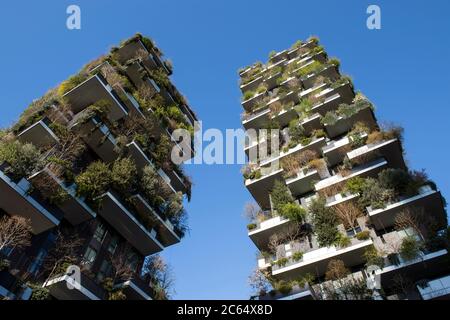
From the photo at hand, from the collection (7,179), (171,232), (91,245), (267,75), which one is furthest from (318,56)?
(7,179)

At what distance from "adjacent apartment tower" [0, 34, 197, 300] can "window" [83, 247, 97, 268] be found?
66mm

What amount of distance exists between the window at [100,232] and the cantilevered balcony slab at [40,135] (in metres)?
5.82

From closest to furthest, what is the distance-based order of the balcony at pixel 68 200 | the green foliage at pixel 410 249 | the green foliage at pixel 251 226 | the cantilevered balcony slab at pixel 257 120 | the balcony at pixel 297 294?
1. the balcony at pixel 68 200
2. the green foliage at pixel 410 249
3. the balcony at pixel 297 294
4. the green foliage at pixel 251 226
5. the cantilevered balcony slab at pixel 257 120

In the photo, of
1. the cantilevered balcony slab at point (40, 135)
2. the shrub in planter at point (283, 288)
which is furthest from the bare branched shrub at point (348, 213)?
the cantilevered balcony slab at point (40, 135)

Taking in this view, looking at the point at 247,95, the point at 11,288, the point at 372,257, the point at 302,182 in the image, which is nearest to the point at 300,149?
the point at 302,182

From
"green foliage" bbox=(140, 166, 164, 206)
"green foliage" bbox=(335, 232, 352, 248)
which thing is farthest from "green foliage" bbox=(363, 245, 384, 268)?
"green foliage" bbox=(140, 166, 164, 206)

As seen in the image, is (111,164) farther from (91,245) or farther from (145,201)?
(91,245)

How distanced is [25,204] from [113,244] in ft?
23.5

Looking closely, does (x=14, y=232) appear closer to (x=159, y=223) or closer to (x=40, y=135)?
(x=40, y=135)

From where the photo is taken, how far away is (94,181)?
68.0 ft

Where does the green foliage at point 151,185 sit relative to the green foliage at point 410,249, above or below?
above

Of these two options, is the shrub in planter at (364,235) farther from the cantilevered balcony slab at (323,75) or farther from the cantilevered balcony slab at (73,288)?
the cantilevered balcony slab at (323,75)

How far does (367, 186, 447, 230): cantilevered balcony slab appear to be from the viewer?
21.0m

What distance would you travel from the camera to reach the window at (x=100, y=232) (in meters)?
22.0
